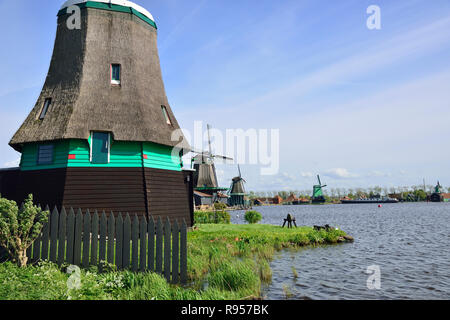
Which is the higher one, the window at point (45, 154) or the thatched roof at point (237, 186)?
the window at point (45, 154)

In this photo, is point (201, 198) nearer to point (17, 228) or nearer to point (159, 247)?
point (17, 228)

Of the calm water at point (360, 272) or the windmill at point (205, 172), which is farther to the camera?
the windmill at point (205, 172)

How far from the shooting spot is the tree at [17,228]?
26.0ft

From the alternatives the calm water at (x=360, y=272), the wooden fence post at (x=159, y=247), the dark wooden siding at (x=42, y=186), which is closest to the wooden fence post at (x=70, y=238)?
the wooden fence post at (x=159, y=247)

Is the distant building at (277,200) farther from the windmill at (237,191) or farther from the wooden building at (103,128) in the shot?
the wooden building at (103,128)

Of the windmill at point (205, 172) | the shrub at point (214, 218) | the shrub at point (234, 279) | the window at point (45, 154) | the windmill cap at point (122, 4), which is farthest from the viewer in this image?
the windmill at point (205, 172)

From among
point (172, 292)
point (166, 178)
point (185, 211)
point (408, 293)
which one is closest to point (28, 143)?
point (166, 178)

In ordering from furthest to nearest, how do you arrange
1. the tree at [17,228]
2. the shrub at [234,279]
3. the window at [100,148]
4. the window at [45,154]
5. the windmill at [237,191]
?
the windmill at [237,191] < the window at [45,154] < the window at [100,148] < the tree at [17,228] < the shrub at [234,279]

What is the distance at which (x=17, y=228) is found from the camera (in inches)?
317

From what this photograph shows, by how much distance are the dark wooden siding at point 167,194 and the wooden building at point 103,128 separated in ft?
0.16

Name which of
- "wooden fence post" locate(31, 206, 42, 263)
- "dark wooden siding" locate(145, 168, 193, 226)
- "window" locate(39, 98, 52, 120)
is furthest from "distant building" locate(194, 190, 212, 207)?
"wooden fence post" locate(31, 206, 42, 263)

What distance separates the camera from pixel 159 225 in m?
7.63

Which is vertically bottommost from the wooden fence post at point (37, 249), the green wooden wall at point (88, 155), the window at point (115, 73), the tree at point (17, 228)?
the wooden fence post at point (37, 249)

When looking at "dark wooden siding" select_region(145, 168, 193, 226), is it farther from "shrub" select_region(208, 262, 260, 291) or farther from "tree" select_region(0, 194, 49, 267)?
"shrub" select_region(208, 262, 260, 291)
